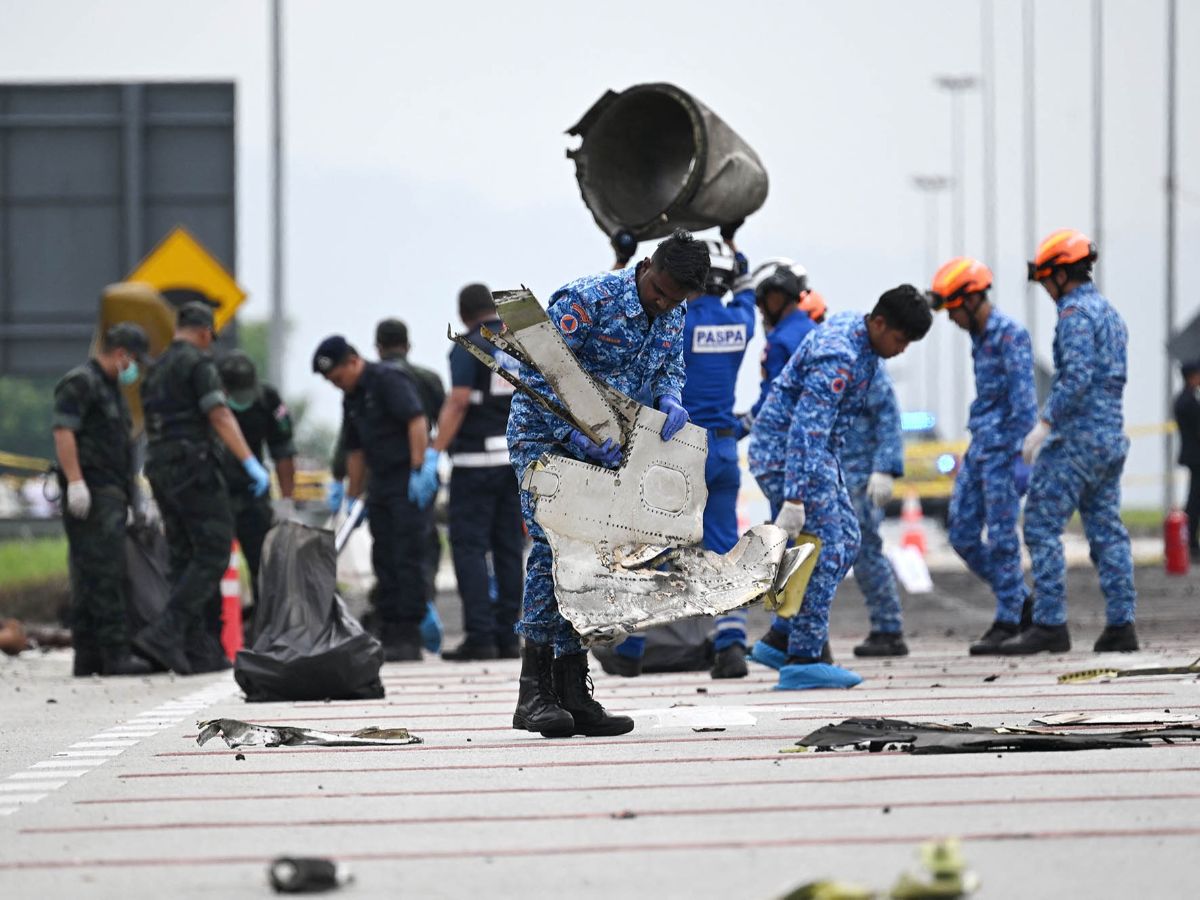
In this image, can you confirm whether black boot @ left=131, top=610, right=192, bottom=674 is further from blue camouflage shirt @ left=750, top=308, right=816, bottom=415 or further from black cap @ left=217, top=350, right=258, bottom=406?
blue camouflage shirt @ left=750, top=308, right=816, bottom=415

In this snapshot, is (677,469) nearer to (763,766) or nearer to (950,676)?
(763,766)

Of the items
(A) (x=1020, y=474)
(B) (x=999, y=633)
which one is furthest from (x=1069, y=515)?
(B) (x=999, y=633)

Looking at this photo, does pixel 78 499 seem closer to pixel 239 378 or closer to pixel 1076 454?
pixel 239 378

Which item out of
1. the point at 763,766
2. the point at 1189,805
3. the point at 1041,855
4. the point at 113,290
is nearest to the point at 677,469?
the point at 763,766

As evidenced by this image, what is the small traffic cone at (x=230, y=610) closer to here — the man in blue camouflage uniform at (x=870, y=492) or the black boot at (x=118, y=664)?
the black boot at (x=118, y=664)

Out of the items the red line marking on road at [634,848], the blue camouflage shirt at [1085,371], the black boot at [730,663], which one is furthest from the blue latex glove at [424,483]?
the red line marking on road at [634,848]

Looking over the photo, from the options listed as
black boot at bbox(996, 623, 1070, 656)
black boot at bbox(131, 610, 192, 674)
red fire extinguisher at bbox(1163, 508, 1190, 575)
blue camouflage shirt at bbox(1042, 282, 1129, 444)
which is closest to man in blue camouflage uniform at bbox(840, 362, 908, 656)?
black boot at bbox(996, 623, 1070, 656)

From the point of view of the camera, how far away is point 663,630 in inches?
473

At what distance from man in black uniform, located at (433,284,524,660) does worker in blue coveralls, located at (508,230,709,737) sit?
5.43 m

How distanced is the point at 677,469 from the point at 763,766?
1.53m

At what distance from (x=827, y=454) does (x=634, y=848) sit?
5056 millimetres

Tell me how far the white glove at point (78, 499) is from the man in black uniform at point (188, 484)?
0.47 meters

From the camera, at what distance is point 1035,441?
12539mm

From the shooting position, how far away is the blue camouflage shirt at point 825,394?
10.3 metres
